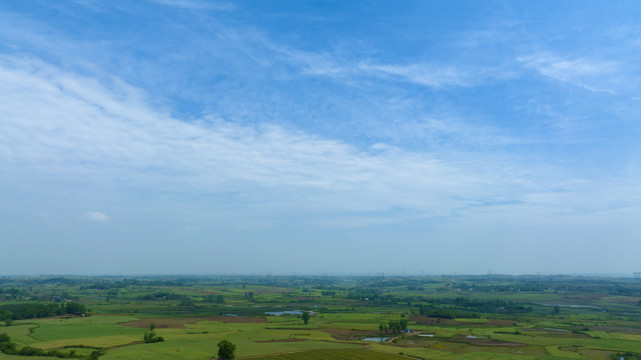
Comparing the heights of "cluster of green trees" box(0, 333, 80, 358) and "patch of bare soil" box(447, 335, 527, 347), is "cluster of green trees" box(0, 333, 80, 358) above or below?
above

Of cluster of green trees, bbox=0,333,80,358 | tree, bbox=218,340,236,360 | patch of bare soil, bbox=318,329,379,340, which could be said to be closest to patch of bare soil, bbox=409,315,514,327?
patch of bare soil, bbox=318,329,379,340

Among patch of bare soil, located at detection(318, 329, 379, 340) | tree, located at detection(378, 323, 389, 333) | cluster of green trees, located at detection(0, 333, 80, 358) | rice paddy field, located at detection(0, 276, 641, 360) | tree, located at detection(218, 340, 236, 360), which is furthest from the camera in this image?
tree, located at detection(378, 323, 389, 333)

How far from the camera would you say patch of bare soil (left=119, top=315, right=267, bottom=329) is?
230 ft

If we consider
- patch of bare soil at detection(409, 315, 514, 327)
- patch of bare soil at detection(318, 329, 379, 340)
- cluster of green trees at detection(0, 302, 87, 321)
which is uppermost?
cluster of green trees at detection(0, 302, 87, 321)

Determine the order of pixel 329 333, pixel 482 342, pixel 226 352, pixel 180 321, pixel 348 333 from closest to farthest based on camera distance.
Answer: pixel 226 352, pixel 482 342, pixel 329 333, pixel 348 333, pixel 180 321

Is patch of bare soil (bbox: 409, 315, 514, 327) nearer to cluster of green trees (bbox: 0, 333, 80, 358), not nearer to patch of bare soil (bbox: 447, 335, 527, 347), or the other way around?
patch of bare soil (bbox: 447, 335, 527, 347)

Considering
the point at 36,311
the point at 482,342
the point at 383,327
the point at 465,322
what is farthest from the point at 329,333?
the point at 36,311

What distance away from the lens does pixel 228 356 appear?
4438 centimetres

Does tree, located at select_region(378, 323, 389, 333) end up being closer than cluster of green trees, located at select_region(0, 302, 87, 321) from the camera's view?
Yes

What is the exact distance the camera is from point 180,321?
253 ft

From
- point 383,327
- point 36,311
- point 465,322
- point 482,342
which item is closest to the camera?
point 482,342

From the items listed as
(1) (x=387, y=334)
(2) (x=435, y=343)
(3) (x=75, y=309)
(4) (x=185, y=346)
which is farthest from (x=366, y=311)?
(3) (x=75, y=309)

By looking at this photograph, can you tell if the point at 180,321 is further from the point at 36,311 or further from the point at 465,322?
the point at 465,322

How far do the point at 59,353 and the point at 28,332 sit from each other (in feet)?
64.0
